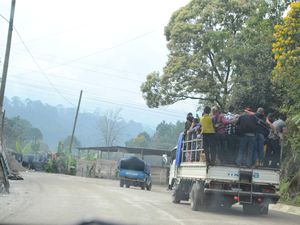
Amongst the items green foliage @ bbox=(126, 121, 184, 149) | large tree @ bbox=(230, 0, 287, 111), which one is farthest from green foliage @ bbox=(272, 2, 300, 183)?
green foliage @ bbox=(126, 121, 184, 149)

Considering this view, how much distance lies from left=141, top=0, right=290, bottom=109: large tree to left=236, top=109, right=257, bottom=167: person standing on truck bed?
13.7 m

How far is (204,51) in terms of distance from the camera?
33.4m

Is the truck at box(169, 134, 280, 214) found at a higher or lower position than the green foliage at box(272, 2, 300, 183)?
lower

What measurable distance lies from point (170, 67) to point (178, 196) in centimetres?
1594

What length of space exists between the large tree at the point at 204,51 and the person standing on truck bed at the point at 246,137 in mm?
13685

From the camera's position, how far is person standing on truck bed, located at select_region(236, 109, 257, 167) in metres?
15.7

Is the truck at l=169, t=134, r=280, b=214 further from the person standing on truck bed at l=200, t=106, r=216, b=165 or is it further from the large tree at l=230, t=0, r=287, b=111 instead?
the large tree at l=230, t=0, r=287, b=111

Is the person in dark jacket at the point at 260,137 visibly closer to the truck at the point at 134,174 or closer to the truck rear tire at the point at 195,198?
the truck rear tire at the point at 195,198

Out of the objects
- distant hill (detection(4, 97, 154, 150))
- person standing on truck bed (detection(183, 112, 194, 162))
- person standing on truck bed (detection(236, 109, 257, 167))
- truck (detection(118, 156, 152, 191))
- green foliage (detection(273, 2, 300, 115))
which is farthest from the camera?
distant hill (detection(4, 97, 154, 150))

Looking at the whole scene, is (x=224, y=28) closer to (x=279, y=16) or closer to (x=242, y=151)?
(x=279, y=16)

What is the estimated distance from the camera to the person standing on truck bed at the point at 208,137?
15617 millimetres

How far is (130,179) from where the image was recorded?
36906 millimetres

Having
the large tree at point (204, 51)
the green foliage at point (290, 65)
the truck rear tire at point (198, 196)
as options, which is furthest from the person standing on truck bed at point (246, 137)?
the large tree at point (204, 51)

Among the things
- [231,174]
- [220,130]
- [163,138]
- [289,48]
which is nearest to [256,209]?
[231,174]
